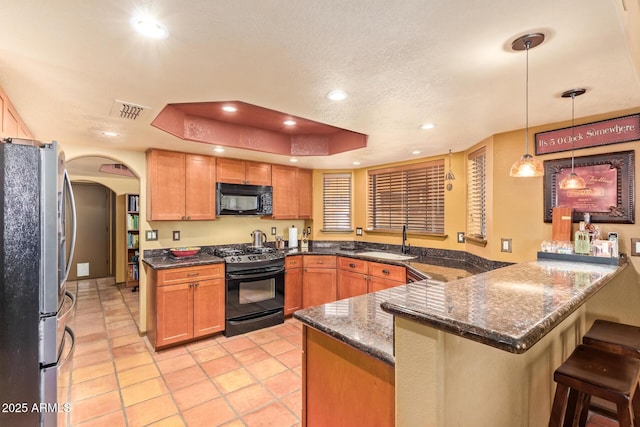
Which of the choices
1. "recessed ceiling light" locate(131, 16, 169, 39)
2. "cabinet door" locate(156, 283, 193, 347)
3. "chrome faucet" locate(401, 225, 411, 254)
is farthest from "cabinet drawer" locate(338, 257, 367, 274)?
"recessed ceiling light" locate(131, 16, 169, 39)

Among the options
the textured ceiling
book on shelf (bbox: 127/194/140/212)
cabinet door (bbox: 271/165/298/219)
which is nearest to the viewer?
the textured ceiling

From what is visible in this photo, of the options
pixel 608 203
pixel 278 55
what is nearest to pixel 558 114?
pixel 608 203

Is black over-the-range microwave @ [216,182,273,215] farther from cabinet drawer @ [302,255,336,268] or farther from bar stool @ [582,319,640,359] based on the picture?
bar stool @ [582,319,640,359]

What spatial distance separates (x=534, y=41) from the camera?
1.29 metres

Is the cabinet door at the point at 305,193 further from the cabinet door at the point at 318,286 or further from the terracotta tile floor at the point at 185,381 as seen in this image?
the terracotta tile floor at the point at 185,381

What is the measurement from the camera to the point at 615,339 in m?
1.78

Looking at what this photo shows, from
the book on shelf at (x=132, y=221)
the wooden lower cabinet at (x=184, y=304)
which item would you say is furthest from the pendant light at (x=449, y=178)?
the book on shelf at (x=132, y=221)

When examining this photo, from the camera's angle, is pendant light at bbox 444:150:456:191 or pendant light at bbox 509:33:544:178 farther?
pendant light at bbox 444:150:456:191

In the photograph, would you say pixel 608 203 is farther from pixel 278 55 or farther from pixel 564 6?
pixel 278 55

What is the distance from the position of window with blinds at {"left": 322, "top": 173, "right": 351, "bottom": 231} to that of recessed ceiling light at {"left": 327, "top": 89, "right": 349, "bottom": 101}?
2.83m

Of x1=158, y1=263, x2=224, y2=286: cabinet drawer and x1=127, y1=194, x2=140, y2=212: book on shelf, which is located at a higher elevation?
x1=127, y1=194, x2=140, y2=212: book on shelf

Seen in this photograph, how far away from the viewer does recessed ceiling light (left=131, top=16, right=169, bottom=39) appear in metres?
1.16

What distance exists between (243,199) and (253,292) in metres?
1.19

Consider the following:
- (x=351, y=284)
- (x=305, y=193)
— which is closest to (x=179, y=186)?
(x=305, y=193)
